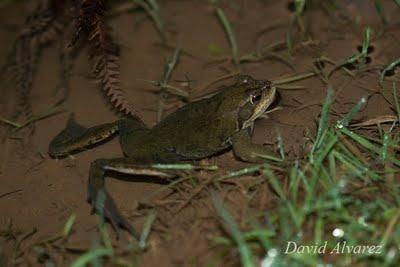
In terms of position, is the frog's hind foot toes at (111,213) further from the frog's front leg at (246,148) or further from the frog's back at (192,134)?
the frog's front leg at (246,148)

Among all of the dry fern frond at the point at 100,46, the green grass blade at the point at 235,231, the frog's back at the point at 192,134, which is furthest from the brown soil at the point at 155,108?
the dry fern frond at the point at 100,46

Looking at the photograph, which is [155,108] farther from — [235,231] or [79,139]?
[235,231]

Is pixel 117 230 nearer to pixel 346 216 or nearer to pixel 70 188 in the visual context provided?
pixel 70 188

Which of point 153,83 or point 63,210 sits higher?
point 153,83

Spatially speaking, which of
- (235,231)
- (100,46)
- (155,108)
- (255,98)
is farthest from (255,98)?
(100,46)

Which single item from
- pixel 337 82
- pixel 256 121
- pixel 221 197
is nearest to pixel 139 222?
pixel 221 197

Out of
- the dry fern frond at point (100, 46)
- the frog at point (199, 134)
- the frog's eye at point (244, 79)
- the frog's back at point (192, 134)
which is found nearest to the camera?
the frog at point (199, 134)

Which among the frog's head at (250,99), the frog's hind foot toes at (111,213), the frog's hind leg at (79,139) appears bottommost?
the frog's hind foot toes at (111,213)
